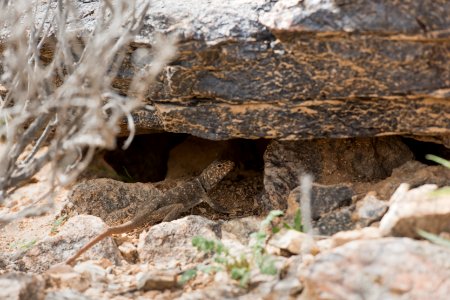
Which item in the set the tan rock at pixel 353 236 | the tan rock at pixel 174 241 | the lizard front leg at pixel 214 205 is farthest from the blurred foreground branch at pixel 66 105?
the lizard front leg at pixel 214 205

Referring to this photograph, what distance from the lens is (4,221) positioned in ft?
10.4

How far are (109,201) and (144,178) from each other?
108 cm

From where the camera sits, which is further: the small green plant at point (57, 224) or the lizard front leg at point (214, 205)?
the lizard front leg at point (214, 205)

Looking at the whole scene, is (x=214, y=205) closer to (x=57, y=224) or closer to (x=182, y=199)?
(x=182, y=199)

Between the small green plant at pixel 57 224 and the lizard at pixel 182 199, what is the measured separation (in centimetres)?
59

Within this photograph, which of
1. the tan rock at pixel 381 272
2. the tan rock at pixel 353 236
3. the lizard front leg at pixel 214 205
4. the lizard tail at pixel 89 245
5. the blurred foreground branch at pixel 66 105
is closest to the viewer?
the tan rock at pixel 381 272

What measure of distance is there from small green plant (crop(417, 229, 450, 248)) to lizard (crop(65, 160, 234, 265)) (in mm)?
2193

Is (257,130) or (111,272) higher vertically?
(257,130)

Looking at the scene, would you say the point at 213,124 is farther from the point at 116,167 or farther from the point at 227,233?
the point at 116,167

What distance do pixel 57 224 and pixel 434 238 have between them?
296 centimetres

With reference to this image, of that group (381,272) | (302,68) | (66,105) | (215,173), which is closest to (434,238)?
(381,272)

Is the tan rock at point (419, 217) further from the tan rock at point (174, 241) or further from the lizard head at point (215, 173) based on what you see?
the lizard head at point (215, 173)

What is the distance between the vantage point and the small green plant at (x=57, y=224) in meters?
4.78

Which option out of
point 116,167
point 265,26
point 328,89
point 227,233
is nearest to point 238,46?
point 265,26
